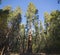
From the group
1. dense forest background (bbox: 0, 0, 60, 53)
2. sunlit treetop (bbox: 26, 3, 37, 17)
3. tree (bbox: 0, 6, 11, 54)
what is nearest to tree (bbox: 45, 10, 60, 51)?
dense forest background (bbox: 0, 0, 60, 53)

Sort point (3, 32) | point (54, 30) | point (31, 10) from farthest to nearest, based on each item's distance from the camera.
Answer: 1. point (31, 10)
2. point (54, 30)
3. point (3, 32)

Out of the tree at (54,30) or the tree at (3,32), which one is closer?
the tree at (3,32)

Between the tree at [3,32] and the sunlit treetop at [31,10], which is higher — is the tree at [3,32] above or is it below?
below

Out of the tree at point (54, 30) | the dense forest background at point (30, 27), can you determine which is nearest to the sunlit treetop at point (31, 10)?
the dense forest background at point (30, 27)

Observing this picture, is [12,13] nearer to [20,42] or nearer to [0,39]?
[0,39]

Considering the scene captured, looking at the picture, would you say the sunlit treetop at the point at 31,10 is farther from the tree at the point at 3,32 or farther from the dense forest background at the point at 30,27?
the tree at the point at 3,32

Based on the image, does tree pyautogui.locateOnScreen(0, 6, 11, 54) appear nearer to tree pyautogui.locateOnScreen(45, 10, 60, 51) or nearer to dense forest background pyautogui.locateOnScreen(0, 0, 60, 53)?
dense forest background pyautogui.locateOnScreen(0, 0, 60, 53)

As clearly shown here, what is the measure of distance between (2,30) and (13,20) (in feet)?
20.8

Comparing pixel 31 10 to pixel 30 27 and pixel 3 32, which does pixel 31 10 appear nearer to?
pixel 30 27

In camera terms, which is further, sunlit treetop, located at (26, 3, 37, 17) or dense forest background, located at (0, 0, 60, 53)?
sunlit treetop, located at (26, 3, 37, 17)

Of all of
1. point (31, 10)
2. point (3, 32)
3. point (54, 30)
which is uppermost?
point (31, 10)

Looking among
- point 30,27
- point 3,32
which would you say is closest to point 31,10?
point 30,27

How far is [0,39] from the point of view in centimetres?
3850

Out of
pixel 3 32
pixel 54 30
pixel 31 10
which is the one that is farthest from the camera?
pixel 31 10
